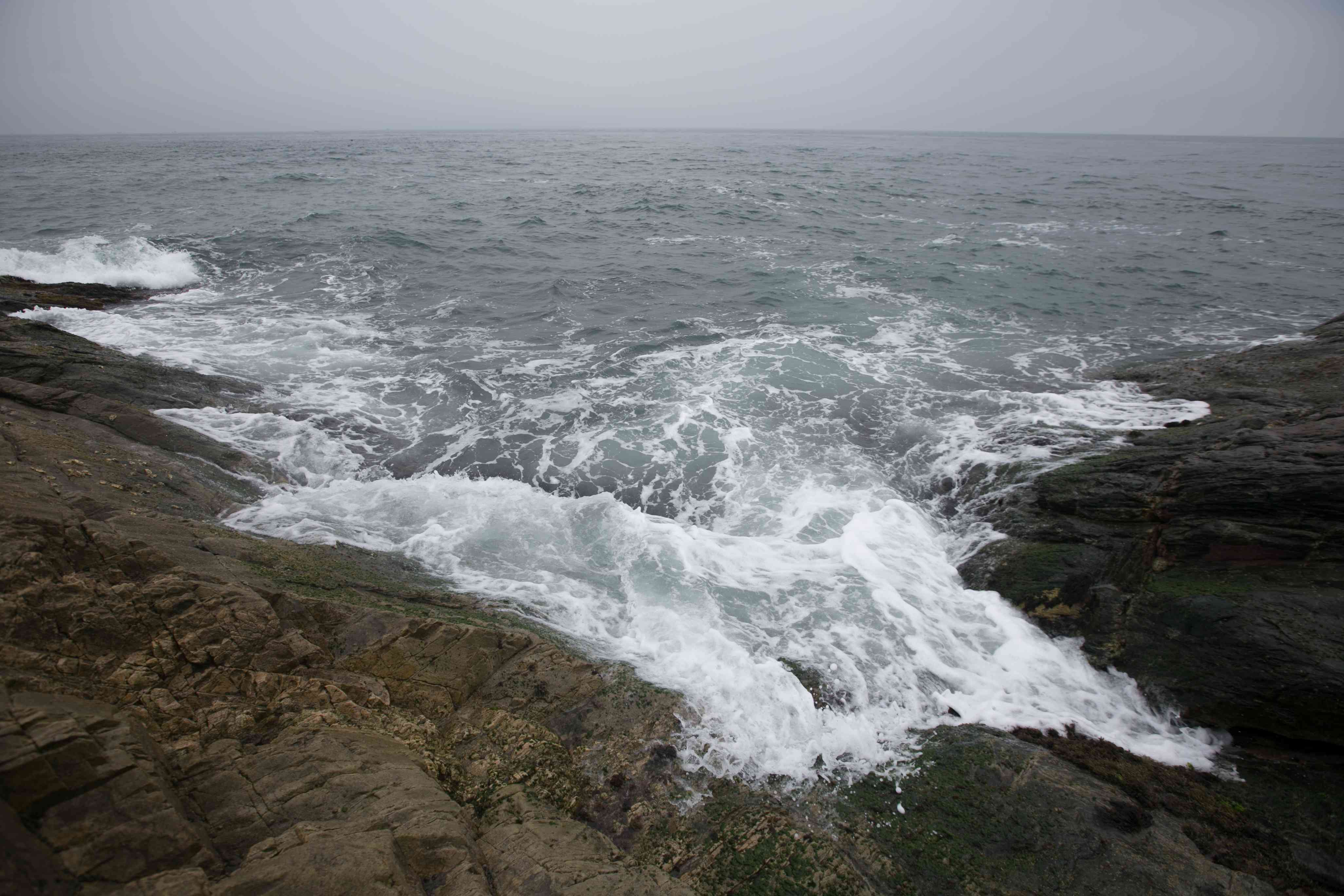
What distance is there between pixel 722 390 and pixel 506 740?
871 cm

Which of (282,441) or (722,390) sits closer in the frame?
(282,441)

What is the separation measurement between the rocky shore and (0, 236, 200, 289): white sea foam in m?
12.9

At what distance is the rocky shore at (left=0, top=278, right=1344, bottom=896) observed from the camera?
2.74m

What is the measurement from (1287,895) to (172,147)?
9814 centimetres

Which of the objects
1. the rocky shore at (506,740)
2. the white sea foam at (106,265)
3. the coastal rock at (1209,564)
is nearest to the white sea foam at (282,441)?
the rocky shore at (506,740)

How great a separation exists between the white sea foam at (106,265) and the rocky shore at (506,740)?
1287 centimetres

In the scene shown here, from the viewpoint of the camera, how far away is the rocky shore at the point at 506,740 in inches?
108

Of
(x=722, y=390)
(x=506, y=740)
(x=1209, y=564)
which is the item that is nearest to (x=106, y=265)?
(x=722, y=390)

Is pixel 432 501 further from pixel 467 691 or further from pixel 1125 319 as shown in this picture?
pixel 1125 319

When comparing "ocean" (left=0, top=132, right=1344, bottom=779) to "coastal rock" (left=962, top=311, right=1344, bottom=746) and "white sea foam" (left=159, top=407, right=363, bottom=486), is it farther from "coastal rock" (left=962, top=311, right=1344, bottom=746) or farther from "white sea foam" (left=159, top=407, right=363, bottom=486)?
"coastal rock" (left=962, top=311, right=1344, bottom=746)

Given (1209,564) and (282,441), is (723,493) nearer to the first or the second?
(1209,564)

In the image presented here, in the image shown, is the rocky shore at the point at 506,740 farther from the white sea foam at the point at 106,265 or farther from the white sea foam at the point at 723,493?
the white sea foam at the point at 106,265

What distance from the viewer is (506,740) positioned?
13.4 feet

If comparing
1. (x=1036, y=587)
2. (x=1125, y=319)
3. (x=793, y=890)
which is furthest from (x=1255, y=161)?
(x=793, y=890)
